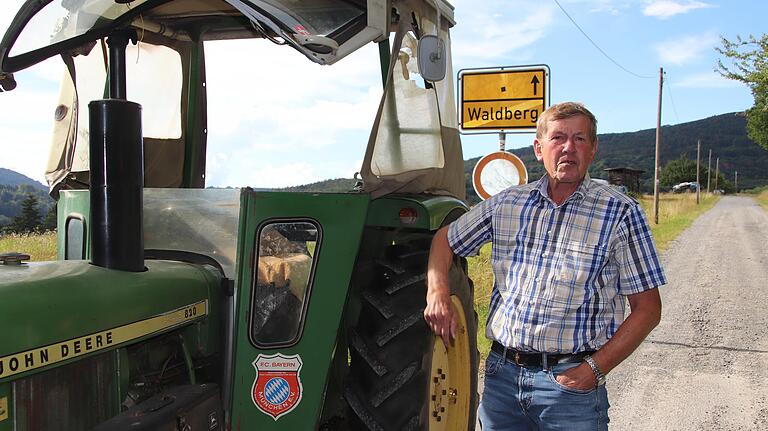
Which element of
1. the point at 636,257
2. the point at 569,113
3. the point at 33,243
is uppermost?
the point at 569,113

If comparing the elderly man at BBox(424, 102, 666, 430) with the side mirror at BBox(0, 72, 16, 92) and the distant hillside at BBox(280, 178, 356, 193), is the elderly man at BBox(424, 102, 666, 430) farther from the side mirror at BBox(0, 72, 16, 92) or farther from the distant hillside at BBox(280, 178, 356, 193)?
the side mirror at BBox(0, 72, 16, 92)

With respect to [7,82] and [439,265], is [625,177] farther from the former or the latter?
[7,82]

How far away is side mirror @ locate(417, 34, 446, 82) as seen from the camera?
9.95 ft

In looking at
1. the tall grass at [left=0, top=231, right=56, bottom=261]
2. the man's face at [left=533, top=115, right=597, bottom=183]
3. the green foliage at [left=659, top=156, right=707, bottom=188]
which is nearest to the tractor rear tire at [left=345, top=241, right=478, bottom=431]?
the man's face at [left=533, top=115, right=597, bottom=183]

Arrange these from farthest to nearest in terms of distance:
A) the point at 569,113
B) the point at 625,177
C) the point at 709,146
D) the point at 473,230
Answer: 1. the point at 709,146
2. the point at 625,177
3. the point at 473,230
4. the point at 569,113

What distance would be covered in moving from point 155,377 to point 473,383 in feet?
5.25

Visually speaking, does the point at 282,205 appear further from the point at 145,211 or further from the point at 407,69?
the point at 407,69

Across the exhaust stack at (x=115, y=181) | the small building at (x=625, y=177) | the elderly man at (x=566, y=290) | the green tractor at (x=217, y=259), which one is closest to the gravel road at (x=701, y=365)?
the green tractor at (x=217, y=259)

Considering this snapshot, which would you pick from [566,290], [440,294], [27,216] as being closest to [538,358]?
[566,290]

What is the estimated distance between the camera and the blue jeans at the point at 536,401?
87.3 inches

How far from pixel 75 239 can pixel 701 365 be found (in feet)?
15.5

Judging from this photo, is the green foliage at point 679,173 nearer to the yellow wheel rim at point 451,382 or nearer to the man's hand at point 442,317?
the yellow wheel rim at point 451,382

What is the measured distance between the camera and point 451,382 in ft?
11.1

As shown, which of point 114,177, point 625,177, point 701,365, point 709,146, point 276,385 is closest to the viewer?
point 114,177
